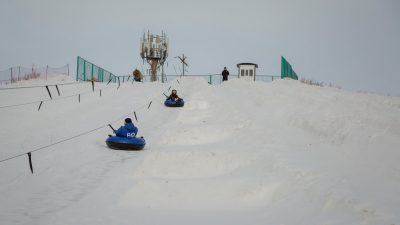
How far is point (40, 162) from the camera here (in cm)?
770

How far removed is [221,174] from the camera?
6.95 m

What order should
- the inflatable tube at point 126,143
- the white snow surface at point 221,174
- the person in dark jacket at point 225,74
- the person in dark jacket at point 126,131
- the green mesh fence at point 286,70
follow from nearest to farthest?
the white snow surface at point 221,174 < the inflatable tube at point 126,143 < the person in dark jacket at point 126,131 < the green mesh fence at point 286,70 < the person in dark jacket at point 225,74

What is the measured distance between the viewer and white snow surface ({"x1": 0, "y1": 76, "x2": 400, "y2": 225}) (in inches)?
181

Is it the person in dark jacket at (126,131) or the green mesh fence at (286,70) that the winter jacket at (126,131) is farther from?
the green mesh fence at (286,70)

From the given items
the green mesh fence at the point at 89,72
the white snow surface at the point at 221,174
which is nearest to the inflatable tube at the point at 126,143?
the white snow surface at the point at 221,174

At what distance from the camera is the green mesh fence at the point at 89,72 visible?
30078mm

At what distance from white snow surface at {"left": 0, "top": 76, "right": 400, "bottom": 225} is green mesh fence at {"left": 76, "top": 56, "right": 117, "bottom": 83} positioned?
1819 centimetres

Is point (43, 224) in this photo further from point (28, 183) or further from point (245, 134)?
point (245, 134)

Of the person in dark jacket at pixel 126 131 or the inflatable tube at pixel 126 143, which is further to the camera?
the person in dark jacket at pixel 126 131

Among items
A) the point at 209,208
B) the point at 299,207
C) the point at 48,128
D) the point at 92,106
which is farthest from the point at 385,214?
the point at 92,106

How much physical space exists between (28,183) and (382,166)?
7.84m

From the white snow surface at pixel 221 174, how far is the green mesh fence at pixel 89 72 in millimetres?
18187

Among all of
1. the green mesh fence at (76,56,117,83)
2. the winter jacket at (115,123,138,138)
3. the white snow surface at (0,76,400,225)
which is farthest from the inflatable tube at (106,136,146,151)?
the green mesh fence at (76,56,117,83)


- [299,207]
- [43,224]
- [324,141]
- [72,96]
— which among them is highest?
[72,96]
